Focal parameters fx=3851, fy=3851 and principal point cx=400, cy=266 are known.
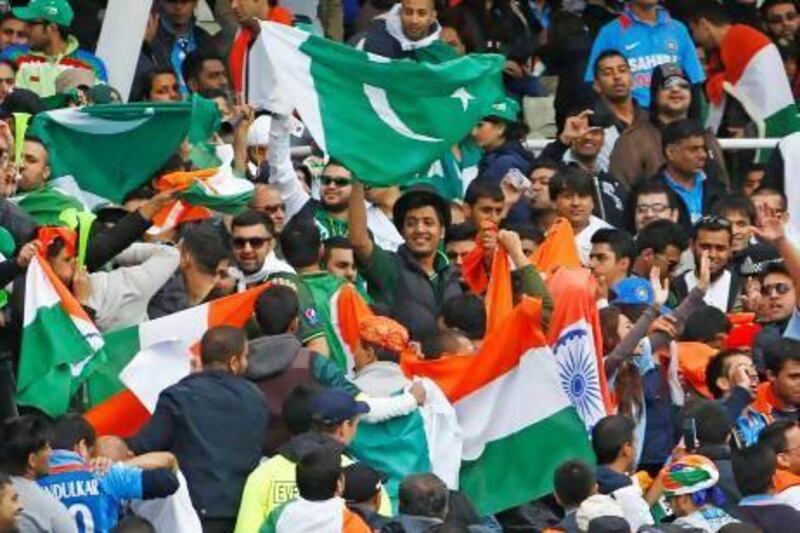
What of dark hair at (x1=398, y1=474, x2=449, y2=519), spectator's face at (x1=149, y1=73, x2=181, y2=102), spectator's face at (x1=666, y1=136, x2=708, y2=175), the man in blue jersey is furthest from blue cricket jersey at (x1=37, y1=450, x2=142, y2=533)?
spectator's face at (x1=666, y1=136, x2=708, y2=175)

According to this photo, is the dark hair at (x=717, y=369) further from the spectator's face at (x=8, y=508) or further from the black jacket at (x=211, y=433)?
the spectator's face at (x=8, y=508)

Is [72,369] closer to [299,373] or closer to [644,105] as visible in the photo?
[299,373]

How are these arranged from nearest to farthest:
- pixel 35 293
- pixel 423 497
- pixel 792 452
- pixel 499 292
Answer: pixel 423 497, pixel 35 293, pixel 792 452, pixel 499 292

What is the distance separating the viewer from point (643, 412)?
761 inches

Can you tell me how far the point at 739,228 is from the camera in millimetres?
22031

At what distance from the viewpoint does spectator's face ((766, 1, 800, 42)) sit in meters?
25.8

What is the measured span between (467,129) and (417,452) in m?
3.41

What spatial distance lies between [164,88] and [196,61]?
893 mm

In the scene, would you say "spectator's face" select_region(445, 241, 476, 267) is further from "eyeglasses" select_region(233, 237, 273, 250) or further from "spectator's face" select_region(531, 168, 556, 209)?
"eyeglasses" select_region(233, 237, 273, 250)

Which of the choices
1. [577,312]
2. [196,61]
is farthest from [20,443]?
[196,61]

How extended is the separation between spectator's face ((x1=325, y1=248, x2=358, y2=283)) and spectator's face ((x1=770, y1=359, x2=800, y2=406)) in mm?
2230

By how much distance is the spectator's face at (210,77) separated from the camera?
74.0 feet

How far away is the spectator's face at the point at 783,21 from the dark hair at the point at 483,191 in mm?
4842

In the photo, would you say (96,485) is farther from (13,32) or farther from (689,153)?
(689,153)
